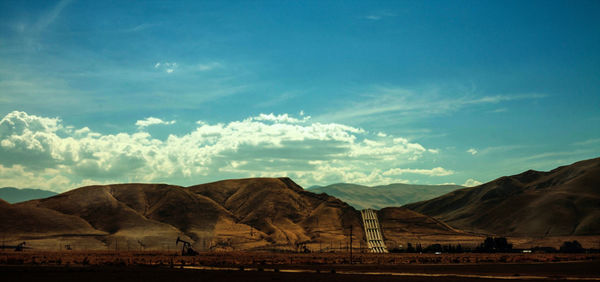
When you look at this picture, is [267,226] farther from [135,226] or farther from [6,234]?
[6,234]

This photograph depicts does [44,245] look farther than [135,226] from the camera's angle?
No

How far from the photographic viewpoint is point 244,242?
170 metres

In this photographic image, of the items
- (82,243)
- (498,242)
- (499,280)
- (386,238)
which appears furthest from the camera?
(386,238)

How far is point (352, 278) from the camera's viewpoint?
58.0 m

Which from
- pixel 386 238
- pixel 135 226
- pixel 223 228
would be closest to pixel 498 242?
pixel 386 238

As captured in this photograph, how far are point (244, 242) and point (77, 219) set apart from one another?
5999 centimetres

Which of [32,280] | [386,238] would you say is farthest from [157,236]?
[32,280]

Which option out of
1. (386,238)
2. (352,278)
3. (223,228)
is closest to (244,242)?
(223,228)

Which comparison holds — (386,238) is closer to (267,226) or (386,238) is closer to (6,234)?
(267,226)

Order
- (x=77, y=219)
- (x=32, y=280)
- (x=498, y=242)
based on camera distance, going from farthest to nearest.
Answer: (x=77, y=219) → (x=498, y=242) → (x=32, y=280)

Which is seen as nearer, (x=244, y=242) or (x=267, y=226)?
(x=244, y=242)

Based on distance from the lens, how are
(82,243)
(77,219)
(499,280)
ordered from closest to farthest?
1. (499,280)
2. (82,243)
3. (77,219)

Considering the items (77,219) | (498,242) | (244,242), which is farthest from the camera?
(77,219)

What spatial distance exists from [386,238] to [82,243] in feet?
338
